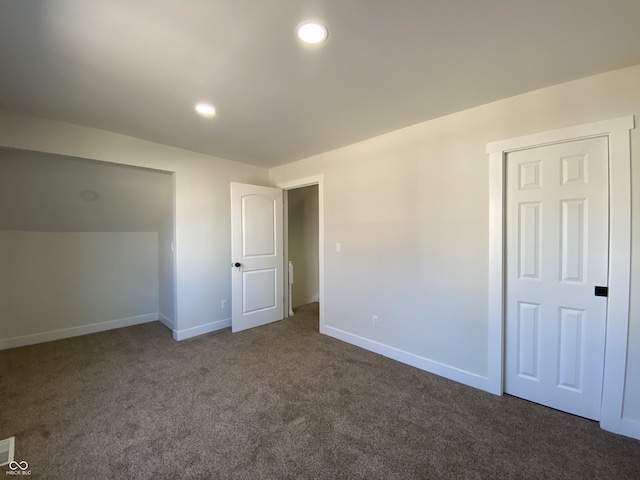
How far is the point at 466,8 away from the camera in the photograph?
1.25 meters

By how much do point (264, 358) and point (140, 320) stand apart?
8.07 ft

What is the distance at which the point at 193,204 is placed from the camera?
349cm

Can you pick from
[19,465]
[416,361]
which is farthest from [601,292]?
[19,465]

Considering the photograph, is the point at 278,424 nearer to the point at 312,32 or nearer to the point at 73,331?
the point at 312,32

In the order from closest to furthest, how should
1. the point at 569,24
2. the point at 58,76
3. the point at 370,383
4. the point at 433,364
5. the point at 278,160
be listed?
the point at 569,24, the point at 58,76, the point at 370,383, the point at 433,364, the point at 278,160

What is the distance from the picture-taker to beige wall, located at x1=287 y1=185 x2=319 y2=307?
16.9 ft

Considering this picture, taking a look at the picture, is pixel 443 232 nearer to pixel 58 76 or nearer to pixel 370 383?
pixel 370 383

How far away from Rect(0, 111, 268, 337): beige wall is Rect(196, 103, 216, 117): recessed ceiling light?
1213 millimetres

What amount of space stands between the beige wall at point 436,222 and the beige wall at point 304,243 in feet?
6.14

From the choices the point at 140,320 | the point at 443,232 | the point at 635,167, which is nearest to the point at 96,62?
the point at 443,232

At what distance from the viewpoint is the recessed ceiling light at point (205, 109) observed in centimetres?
219

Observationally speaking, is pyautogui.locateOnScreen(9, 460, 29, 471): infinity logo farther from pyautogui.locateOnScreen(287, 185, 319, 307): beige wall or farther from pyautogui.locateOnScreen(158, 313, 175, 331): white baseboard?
pyautogui.locateOnScreen(287, 185, 319, 307): beige wall

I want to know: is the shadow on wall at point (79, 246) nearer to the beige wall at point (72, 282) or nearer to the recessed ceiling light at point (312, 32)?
the beige wall at point (72, 282)

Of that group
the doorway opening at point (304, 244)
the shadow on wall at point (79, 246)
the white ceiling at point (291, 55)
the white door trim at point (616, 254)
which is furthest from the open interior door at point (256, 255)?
the white door trim at point (616, 254)
